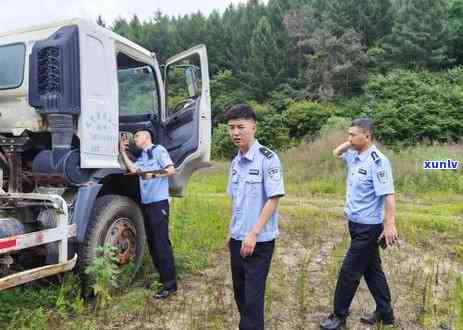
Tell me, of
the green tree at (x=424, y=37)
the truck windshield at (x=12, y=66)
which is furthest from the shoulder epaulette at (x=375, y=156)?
the green tree at (x=424, y=37)

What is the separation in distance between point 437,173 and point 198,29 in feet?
145

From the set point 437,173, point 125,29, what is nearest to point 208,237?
point 437,173

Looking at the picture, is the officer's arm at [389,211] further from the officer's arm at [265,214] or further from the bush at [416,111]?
the bush at [416,111]

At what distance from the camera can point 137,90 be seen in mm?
5055

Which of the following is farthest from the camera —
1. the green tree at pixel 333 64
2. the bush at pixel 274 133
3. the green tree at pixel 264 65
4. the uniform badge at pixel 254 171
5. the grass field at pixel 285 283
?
the green tree at pixel 264 65

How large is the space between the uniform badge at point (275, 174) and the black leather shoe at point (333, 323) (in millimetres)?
1422

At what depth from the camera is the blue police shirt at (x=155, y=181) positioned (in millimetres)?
4141

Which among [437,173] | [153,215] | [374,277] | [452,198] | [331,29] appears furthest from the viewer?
[331,29]

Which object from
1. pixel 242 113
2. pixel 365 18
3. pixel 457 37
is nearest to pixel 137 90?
pixel 242 113

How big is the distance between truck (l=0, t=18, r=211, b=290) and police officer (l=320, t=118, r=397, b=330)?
1946 mm

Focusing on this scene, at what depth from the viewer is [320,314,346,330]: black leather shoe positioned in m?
3.44

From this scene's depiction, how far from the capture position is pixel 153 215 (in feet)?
13.6

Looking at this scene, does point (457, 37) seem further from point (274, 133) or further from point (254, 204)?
point (254, 204)

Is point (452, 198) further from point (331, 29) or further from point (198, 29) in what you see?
point (198, 29)
